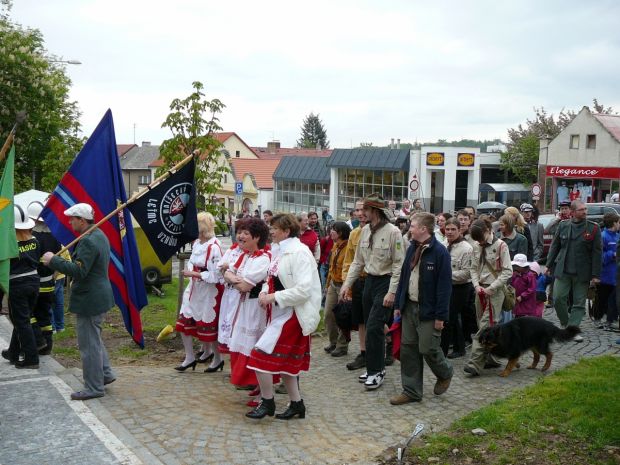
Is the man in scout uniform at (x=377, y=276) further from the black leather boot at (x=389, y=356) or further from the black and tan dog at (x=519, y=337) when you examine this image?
the black and tan dog at (x=519, y=337)

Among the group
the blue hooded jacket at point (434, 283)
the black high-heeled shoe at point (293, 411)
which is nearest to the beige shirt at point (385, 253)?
the blue hooded jacket at point (434, 283)

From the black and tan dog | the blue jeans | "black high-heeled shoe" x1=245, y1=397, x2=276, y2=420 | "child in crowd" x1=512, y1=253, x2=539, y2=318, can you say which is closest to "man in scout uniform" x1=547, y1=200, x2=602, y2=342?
"child in crowd" x1=512, y1=253, x2=539, y2=318

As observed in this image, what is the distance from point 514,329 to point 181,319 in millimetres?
3918

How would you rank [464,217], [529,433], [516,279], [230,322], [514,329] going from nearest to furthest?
[529,433] → [230,322] → [514,329] → [516,279] → [464,217]

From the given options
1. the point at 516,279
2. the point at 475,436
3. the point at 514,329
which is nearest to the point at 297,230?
the point at 475,436

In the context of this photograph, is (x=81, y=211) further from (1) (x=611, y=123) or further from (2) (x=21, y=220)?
(1) (x=611, y=123)

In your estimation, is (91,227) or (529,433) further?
(91,227)

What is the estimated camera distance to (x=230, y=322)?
7.18m

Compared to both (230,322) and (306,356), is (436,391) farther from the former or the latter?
(230,322)

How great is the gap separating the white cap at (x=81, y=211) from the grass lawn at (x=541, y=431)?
12.7 ft

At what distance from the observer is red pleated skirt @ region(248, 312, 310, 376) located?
611cm

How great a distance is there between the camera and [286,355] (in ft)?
20.2

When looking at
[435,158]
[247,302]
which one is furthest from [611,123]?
[247,302]

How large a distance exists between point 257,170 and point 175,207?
→ 2078 inches
